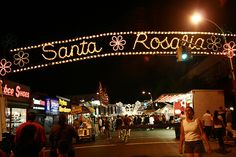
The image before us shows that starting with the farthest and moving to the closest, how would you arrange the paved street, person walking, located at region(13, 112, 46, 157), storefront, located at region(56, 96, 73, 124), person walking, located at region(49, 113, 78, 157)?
storefront, located at region(56, 96, 73, 124) < the paved street < person walking, located at region(49, 113, 78, 157) < person walking, located at region(13, 112, 46, 157)

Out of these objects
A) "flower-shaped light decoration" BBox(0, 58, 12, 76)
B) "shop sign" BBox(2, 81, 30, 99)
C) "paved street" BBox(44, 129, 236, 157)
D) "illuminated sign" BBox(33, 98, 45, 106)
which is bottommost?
"paved street" BBox(44, 129, 236, 157)

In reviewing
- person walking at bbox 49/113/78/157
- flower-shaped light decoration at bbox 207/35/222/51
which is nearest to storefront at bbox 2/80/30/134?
flower-shaped light decoration at bbox 207/35/222/51

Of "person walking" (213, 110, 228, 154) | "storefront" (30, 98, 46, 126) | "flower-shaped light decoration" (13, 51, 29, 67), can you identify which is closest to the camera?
"person walking" (213, 110, 228, 154)

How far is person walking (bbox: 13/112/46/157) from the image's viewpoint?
8.19m

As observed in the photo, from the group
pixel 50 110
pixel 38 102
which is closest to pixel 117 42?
pixel 38 102

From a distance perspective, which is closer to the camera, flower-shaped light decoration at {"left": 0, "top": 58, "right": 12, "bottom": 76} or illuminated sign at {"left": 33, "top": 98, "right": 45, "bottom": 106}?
flower-shaped light decoration at {"left": 0, "top": 58, "right": 12, "bottom": 76}

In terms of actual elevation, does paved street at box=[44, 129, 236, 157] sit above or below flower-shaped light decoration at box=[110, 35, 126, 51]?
below

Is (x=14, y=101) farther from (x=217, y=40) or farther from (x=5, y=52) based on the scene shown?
(x=217, y=40)

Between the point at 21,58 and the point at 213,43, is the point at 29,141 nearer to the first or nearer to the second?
the point at 21,58

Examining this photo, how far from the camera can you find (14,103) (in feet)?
80.8

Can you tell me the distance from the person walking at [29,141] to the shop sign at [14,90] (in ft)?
44.8

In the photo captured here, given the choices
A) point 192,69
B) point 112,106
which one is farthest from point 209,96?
point 112,106

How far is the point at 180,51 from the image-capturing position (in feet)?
65.4

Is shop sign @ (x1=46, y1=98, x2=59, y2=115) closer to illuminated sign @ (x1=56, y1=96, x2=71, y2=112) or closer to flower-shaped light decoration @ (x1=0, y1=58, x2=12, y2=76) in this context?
illuminated sign @ (x1=56, y1=96, x2=71, y2=112)
